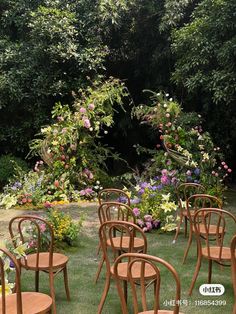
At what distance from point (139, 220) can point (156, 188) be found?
26.4 inches

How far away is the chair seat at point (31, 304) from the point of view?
7.86ft

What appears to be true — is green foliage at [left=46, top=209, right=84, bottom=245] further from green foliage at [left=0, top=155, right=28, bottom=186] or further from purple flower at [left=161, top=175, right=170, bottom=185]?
green foliage at [left=0, top=155, right=28, bottom=186]

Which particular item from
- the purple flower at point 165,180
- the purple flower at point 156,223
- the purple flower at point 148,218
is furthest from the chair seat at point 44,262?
the purple flower at point 165,180

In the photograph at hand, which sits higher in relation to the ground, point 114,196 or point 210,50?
point 210,50

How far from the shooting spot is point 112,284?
12.2ft

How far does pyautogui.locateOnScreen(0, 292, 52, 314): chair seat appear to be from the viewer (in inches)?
94.3

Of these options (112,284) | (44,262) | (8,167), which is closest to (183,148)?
(8,167)

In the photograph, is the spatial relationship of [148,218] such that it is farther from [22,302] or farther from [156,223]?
[22,302]

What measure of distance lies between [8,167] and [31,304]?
6140 millimetres

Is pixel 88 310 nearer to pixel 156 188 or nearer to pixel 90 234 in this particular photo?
pixel 90 234

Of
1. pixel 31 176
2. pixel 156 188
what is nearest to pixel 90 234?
pixel 156 188

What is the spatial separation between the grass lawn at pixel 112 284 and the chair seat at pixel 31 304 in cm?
67

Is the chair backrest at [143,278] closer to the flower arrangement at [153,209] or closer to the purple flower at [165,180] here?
the flower arrangement at [153,209]

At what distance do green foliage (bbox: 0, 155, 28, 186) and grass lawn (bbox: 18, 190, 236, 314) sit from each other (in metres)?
3.44
